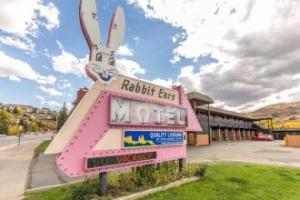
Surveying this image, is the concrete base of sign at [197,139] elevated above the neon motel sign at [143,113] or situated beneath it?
situated beneath

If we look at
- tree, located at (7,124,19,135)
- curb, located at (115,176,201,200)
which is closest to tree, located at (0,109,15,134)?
tree, located at (7,124,19,135)

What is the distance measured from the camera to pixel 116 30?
5305mm

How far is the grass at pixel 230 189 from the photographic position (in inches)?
228

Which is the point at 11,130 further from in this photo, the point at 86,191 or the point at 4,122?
the point at 86,191

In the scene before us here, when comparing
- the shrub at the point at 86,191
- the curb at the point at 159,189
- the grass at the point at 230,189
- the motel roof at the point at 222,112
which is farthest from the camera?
the motel roof at the point at 222,112

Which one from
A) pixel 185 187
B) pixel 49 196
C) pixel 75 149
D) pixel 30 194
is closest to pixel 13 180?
pixel 30 194

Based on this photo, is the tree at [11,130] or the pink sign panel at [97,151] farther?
the tree at [11,130]

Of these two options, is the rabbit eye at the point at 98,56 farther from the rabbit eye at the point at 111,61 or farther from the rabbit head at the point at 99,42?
the rabbit eye at the point at 111,61

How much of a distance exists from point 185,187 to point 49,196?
13.8 feet

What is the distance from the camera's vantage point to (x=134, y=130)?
578 centimetres

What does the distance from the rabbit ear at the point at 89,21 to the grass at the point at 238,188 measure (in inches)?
167

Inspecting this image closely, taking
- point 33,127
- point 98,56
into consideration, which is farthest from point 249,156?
point 33,127

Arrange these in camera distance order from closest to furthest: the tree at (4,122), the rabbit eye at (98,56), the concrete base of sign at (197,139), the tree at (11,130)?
the rabbit eye at (98,56), the concrete base of sign at (197,139), the tree at (4,122), the tree at (11,130)

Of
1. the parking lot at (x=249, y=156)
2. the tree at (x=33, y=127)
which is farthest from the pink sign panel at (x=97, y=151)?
the tree at (x=33, y=127)
